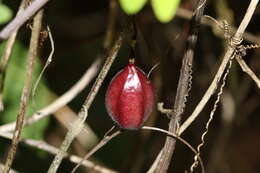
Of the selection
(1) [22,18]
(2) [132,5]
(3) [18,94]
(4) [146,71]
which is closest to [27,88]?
(1) [22,18]

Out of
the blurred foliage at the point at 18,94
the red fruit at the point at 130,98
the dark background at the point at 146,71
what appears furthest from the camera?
the dark background at the point at 146,71

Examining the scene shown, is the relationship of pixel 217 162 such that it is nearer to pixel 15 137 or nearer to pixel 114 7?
pixel 114 7

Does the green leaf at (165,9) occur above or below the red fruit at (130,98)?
above

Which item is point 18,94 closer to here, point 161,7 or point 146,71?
point 146,71

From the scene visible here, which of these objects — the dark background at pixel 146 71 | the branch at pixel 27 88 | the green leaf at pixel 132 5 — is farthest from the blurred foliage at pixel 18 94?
the green leaf at pixel 132 5

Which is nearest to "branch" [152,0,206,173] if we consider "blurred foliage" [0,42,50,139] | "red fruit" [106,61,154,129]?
"red fruit" [106,61,154,129]

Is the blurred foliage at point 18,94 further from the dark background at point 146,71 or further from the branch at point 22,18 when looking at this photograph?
the branch at point 22,18

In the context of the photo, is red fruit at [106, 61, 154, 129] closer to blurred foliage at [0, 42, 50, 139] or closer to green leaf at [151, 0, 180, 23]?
green leaf at [151, 0, 180, 23]
